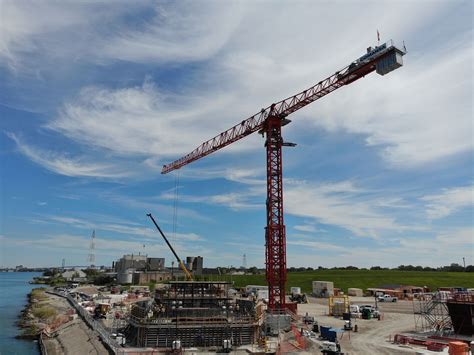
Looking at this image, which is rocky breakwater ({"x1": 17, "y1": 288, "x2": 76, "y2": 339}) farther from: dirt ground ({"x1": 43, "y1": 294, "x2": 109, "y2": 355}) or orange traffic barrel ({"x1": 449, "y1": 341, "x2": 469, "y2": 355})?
orange traffic barrel ({"x1": 449, "y1": 341, "x2": 469, "y2": 355})

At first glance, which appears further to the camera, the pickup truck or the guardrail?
the pickup truck

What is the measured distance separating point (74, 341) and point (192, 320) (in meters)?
22.5

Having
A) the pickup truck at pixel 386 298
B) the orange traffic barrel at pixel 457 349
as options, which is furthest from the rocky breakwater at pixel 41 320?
the pickup truck at pixel 386 298

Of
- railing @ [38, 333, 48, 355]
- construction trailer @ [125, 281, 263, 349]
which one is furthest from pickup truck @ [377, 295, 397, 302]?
railing @ [38, 333, 48, 355]

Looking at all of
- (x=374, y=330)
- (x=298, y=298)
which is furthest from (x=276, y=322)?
(x=298, y=298)

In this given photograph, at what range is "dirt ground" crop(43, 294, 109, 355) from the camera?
152 feet

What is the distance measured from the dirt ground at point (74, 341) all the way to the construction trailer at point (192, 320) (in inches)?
180

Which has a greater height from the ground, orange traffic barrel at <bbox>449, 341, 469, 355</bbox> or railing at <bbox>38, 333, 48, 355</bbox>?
orange traffic barrel at <bbox>449, 341, 469, 355</bbox>

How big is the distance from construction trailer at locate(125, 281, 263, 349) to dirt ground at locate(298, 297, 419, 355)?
1174 cm

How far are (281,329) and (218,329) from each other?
15.7 metres

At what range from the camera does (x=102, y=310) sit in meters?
70.1

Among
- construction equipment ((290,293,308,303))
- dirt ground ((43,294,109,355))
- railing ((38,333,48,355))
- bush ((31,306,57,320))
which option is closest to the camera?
dirt ground ((43,294,109,355))

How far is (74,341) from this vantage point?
5366cm

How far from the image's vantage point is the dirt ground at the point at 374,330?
1596 inches
